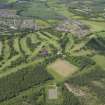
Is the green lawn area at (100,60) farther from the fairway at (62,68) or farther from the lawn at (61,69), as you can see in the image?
the fairway at (62,68)

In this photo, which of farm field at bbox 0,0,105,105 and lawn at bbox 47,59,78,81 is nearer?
farm field at bbox 0,0,105,105

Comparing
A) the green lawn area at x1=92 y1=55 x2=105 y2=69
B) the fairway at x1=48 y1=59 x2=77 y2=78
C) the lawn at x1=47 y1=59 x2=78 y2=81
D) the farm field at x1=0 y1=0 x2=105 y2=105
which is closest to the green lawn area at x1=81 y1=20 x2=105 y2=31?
the farm field at x1=0 y1=0 x2=105 y2=105

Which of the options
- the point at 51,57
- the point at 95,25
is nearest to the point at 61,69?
the point at 51,57

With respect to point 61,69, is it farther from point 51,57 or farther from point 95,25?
point 95,25

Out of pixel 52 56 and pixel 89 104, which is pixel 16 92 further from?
pixel 52 56

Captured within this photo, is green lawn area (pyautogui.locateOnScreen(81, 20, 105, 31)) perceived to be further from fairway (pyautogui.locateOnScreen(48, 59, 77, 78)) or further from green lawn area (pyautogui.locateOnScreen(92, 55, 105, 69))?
fairway (pyautogui.locateOnScreen(48, 59, 77, 78))

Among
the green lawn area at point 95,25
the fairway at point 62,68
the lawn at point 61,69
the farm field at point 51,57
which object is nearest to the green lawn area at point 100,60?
the farm field at point 51,57

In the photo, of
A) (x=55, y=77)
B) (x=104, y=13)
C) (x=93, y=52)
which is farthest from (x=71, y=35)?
(x=104, y=13)
